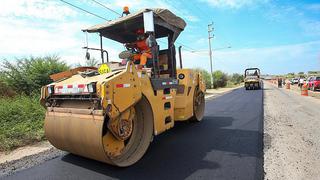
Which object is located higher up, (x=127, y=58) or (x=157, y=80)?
(x=127, y=58)

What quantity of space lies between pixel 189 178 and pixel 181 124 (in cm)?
400

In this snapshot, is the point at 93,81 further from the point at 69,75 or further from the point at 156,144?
the point at 156,144

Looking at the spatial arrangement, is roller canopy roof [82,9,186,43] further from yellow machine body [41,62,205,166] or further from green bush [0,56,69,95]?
green bush [0,56,69,95]

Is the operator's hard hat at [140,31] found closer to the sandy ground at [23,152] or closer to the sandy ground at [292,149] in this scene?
the sandy ground at [23,152]

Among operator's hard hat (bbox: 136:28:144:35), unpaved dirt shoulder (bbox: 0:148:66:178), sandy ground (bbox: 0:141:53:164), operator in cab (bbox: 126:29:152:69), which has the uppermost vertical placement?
operator's hard hat (bbox: 136:28:144:35)

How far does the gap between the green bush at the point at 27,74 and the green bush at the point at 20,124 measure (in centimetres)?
247

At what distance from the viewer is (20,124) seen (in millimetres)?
7996

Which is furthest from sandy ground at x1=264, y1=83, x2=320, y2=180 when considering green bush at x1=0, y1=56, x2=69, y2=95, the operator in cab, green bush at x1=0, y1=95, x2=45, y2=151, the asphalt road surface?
green bush at x1=0, y1=56, x2=69, y2=95

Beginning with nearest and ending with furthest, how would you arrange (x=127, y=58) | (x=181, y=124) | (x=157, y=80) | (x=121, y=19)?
(x=157, y=80) < (x=121, y=19) < (x=127, y=58) < (x=181, y=124)

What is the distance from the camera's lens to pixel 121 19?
549cm

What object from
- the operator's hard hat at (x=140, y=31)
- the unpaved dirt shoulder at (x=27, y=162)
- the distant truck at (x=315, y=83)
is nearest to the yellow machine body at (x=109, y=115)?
the unpaved dirt shoulder at (x=27, y=162)

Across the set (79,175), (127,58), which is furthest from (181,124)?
(79,175)

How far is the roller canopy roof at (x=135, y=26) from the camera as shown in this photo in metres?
5.41

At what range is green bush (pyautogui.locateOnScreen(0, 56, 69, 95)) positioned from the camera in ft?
40.3
